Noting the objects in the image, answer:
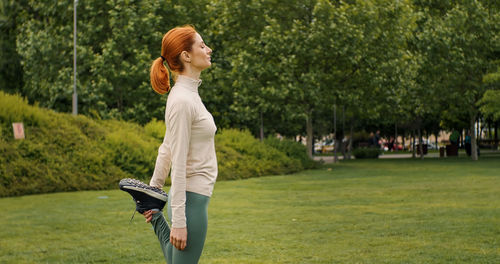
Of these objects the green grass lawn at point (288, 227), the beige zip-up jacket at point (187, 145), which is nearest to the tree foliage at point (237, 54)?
the green grass lawn at point (288, 227)

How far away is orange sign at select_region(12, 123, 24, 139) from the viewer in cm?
1794

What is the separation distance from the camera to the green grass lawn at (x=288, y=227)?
7957 millimetres

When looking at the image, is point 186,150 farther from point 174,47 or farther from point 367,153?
point 367,153

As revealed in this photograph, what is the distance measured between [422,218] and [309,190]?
262 inches

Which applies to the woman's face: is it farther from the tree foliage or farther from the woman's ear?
the tree foliage

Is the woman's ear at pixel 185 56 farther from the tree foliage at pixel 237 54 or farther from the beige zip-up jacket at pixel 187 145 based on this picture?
the tree foliage at pixel 237 54

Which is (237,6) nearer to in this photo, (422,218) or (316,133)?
(422,218)

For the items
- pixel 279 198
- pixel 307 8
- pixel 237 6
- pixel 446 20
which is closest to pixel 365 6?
pixel 307 8

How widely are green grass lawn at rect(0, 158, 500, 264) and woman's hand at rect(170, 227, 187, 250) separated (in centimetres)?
390

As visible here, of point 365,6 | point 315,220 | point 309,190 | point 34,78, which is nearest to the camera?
point 315,220

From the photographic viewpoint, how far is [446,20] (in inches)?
1448

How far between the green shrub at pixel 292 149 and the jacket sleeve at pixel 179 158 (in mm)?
24274

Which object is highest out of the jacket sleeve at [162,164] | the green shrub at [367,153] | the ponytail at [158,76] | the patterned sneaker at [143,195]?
the ponytail at [158,76]

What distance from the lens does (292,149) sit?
28.7 m
